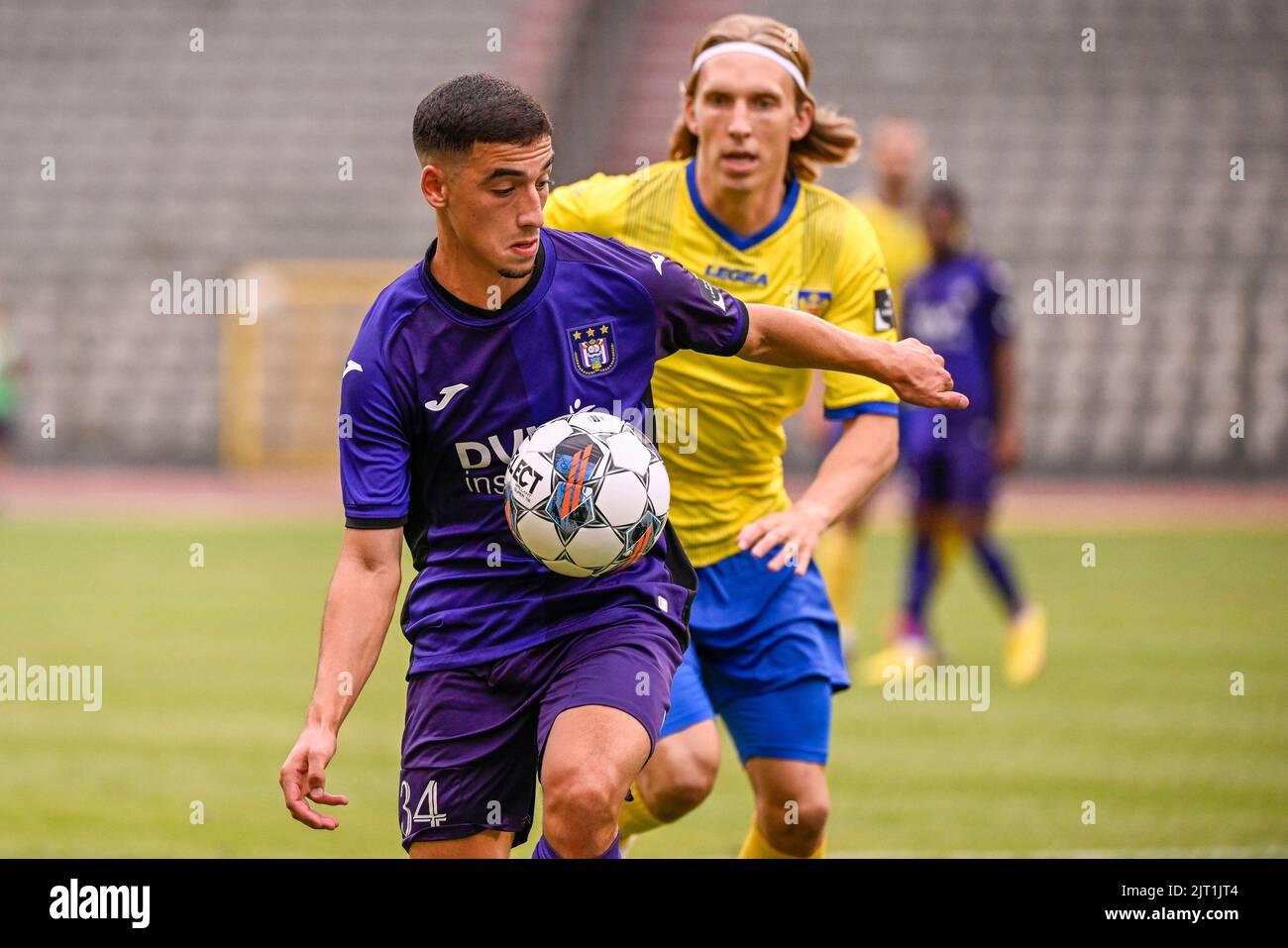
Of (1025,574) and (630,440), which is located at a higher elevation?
(630,440)

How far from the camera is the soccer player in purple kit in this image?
162 inches

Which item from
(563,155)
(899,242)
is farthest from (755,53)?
(563,155)

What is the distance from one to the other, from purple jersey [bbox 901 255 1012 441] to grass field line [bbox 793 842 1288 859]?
4369 mm

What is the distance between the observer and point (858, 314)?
528cm

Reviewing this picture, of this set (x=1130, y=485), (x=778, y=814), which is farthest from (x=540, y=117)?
(x=1130, y=485)

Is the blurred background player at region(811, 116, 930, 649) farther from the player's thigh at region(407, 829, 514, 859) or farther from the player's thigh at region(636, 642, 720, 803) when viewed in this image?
the player's thigh at region(407, 829, 514, 859)

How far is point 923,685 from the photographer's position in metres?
9.90

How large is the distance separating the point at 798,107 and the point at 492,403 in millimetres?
1620

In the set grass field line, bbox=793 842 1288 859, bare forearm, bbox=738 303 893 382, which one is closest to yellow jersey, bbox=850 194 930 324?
grass field line, bbox=793 842 1288 859

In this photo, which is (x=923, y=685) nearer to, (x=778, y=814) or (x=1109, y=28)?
(x=778, y=814)

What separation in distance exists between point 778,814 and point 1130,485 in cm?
1525

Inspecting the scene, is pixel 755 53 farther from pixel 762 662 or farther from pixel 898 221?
pixel 898 221

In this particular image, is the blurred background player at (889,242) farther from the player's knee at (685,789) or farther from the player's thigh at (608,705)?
the player's thigh at (608,705)

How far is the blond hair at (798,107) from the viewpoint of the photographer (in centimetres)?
534
